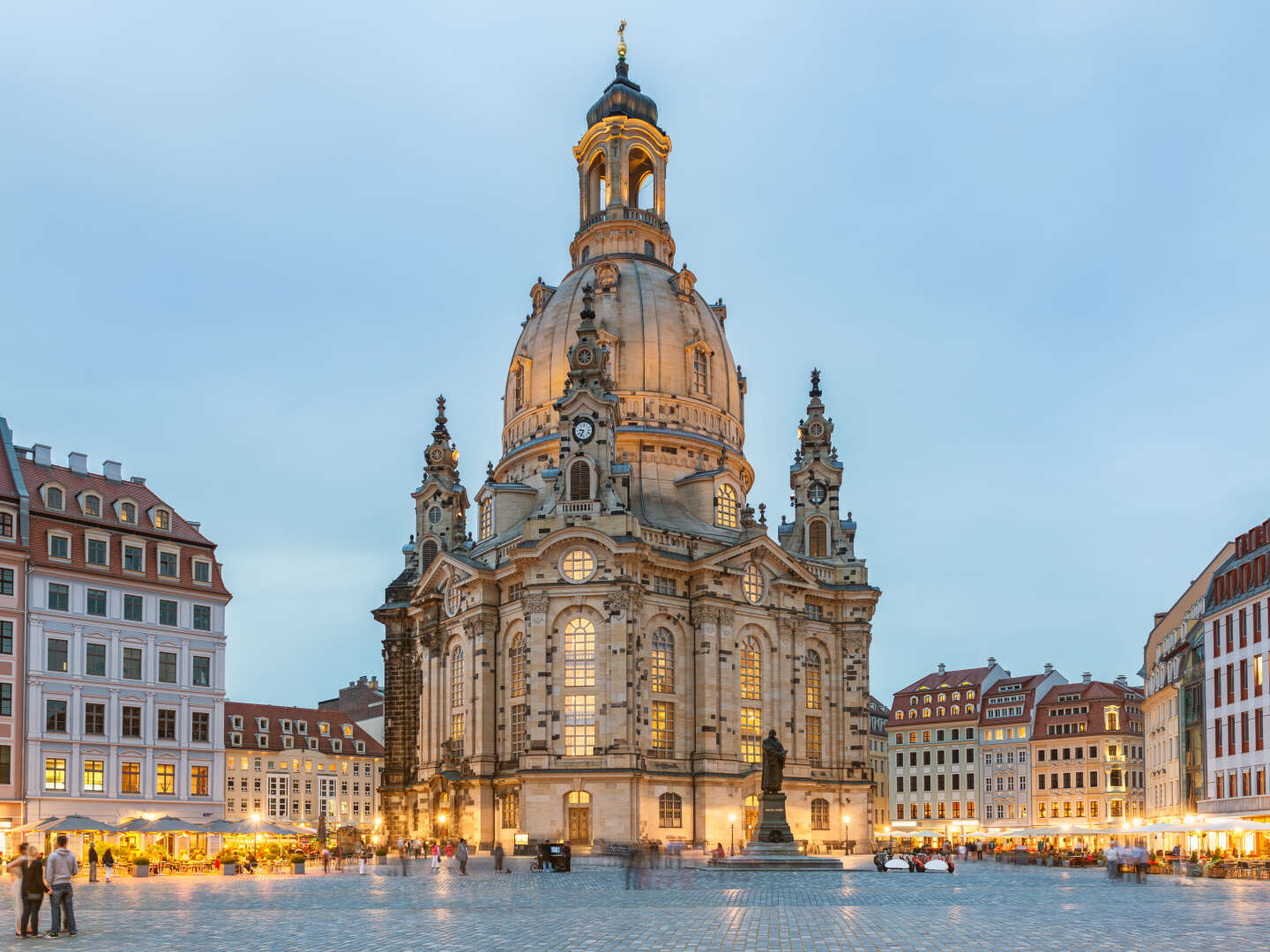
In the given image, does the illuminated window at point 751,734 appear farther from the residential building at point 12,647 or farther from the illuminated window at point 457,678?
the residential building at point 12,647

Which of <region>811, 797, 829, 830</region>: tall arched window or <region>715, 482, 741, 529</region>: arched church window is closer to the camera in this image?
<region>811, 797, 829, 830</region>: tall arched window

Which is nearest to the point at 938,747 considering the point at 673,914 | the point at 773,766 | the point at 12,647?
the point at 773,766

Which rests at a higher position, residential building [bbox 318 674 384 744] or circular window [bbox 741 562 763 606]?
circular window [bbox 741 562 763 606]

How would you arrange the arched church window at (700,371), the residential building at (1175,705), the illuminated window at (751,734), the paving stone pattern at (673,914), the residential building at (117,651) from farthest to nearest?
the arched church window at (700,371)
the illuminated window at (751,734)
the residential building at (1175,705)
the residential building at (117,651)
the paving stone pattern at (673,914)

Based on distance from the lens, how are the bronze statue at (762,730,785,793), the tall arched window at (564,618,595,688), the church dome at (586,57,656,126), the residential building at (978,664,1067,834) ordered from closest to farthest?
the bronze statue at (762,730,785,793) → the tall arched window at (564,618,595,688) → the church dome at (586,57,656,126) → the residential building at (978,664,1067,834)

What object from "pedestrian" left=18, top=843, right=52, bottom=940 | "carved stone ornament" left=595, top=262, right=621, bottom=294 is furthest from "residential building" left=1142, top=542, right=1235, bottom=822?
"pedestrian" left=18, top=843, right=52, bottom=940

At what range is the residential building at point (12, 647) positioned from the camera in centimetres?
6638

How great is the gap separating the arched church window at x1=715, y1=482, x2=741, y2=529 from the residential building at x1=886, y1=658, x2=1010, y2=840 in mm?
57792

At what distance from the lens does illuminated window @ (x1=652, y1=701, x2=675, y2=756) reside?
3492 inches

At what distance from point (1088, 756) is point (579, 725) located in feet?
226

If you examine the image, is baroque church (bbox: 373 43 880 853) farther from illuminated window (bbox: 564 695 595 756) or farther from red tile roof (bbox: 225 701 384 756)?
red tile roof (bbox: 225 701 384 756)

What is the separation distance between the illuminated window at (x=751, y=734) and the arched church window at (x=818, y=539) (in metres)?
15.7

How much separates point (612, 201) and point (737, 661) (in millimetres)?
40226

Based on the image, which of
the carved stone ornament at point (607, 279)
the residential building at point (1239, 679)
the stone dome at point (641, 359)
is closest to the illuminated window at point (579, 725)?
the stone dome at point (641, 359)
